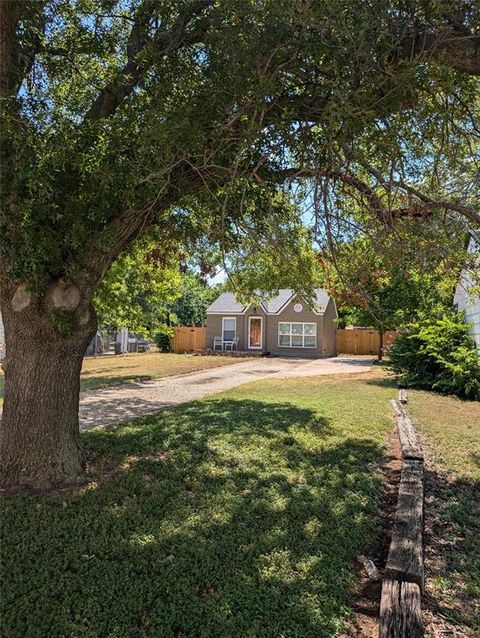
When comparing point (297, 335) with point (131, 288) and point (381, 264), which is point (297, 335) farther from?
point (381, 264)

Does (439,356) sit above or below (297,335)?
below

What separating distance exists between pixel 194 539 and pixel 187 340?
27.9 meters

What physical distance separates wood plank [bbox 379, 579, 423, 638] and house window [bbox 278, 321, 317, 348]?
1015 inches

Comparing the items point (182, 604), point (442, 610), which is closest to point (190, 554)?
point (182, 604)

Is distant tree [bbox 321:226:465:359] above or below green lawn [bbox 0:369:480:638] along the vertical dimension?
above

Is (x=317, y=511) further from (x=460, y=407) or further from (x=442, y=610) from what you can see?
(x=460, y=407)

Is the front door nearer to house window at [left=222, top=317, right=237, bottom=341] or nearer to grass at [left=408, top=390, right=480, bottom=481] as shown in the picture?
house window at [left=222, top=317, right=237, bottom=341]

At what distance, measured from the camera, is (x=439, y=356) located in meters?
12.5

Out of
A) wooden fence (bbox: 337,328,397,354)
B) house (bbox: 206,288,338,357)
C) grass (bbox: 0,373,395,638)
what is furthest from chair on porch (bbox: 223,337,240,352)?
grass (bbox: 0,373,395,638)

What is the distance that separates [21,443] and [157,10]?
15.1 ft

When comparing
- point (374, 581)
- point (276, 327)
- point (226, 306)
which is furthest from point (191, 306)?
point (374, 581)

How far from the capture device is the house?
28438 mm

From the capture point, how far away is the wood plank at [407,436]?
19.5 feet

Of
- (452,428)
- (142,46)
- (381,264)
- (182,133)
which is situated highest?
(142,46)
